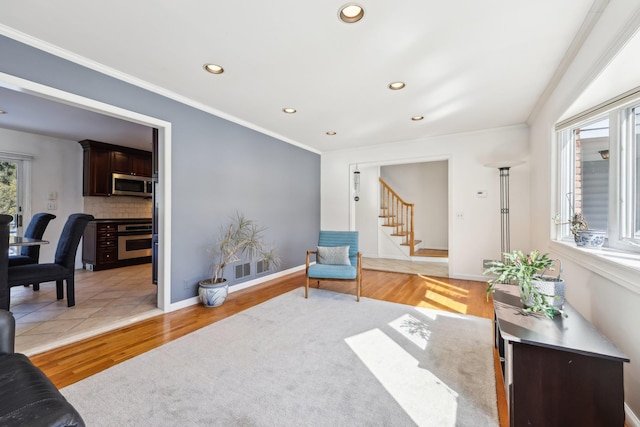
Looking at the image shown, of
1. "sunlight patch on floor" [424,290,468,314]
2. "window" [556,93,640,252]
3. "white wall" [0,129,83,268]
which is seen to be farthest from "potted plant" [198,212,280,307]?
"white wall" [0,129,83,268]

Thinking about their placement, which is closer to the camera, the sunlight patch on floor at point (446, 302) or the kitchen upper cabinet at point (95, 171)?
the sunlight patch on floor at point (446, 302)

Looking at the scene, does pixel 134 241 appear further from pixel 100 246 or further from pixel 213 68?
pixel 213 68

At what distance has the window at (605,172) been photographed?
1.88 m

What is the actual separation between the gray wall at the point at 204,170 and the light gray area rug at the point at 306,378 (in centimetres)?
122

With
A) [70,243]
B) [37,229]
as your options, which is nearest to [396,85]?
[70,243]

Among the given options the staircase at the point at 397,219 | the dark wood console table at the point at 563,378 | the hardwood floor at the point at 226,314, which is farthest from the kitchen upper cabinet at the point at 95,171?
the dark wood console table at the point at 563,378

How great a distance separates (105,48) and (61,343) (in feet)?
8.45

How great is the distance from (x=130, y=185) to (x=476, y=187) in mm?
6873

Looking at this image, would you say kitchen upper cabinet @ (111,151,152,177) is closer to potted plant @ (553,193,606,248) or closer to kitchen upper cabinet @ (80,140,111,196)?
kitchen upper cabinet @ (80,140,111,196)

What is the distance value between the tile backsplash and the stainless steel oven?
1.74ft

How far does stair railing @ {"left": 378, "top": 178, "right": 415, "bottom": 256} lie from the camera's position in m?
6.89

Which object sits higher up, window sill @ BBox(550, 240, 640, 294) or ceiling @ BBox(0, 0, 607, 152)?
ceiling @ BBox(0, 0, 607, 152)

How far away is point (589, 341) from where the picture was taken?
1.38 m

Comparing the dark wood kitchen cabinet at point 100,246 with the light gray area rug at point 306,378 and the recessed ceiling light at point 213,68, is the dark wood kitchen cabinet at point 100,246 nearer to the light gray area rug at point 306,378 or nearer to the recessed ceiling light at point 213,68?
the light gray area rug at point 306,378
